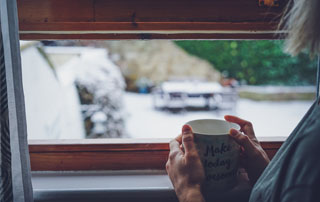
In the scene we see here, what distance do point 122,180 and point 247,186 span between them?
0.35 meters

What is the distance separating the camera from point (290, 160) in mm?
383

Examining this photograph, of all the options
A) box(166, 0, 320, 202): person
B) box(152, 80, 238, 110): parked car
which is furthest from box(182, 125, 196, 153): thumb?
box(152, 80, 238, 110): parked car

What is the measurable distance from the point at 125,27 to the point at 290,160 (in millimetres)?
566

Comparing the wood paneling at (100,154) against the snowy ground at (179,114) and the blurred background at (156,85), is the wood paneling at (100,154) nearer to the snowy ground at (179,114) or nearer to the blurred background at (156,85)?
the blurred background at (156,85)

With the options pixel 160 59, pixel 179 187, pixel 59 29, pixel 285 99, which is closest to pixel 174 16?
pixel 59 29

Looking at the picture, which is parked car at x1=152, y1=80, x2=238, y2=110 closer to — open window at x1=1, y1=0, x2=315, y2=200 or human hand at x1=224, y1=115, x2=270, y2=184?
open window at x1=1, y1=0, x2=315, y2=200

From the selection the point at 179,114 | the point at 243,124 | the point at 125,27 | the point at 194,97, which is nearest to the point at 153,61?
the point at 194,97

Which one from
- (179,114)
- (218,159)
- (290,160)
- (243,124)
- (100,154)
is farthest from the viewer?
(179,114)

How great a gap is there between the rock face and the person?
279 inches

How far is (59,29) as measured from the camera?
2.48 ft

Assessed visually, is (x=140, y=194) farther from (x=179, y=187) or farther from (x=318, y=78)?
(x=318, y=78)

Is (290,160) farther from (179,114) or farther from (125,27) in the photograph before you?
(179,114)

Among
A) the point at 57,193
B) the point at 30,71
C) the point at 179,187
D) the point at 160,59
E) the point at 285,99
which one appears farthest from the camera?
the point at 160,59

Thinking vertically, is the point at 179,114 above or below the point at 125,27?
below
